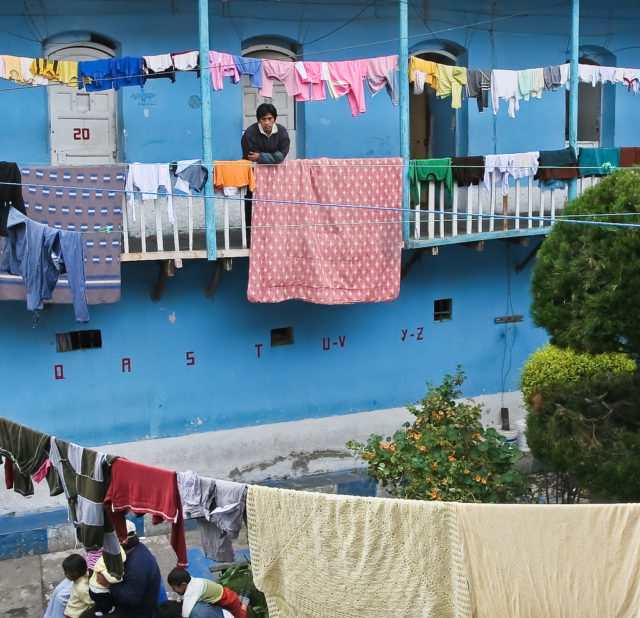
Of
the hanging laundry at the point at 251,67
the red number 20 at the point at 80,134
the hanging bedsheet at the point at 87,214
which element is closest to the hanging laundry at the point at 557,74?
the hanging laundry at the point at 251,67

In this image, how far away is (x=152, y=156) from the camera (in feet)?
36.6

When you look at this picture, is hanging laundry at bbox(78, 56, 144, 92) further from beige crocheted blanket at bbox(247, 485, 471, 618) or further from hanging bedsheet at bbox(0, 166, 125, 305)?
beige crocheted blanket at bbox(247, 485, 471, 618)

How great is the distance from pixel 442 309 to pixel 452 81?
3.05 m

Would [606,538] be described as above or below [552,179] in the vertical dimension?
below

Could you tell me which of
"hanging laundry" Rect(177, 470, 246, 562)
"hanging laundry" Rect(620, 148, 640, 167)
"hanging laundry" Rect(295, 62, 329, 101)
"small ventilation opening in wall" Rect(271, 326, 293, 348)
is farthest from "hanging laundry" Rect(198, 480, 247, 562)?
"hanging laundry" Rect(620, 148, 640, 167)

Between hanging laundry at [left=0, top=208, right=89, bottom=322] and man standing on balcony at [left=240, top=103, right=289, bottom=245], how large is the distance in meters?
2.42

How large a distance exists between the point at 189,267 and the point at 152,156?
140cm

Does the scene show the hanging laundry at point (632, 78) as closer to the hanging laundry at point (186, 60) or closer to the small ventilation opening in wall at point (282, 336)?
the small ventilation opening in wall at point (282, 336)

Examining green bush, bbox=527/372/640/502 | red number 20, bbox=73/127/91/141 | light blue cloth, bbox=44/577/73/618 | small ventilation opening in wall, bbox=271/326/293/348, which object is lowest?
light blue cloth, bbox=44/577/73/618

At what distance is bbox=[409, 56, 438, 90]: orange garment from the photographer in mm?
10906

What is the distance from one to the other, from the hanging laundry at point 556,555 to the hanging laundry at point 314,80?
608 centimetres

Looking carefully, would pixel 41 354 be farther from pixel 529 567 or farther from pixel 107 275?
pixel 529 567

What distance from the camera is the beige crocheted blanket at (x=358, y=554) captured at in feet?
19.6

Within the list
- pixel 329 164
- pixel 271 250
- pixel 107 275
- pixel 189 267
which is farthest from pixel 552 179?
pixel 107 275
